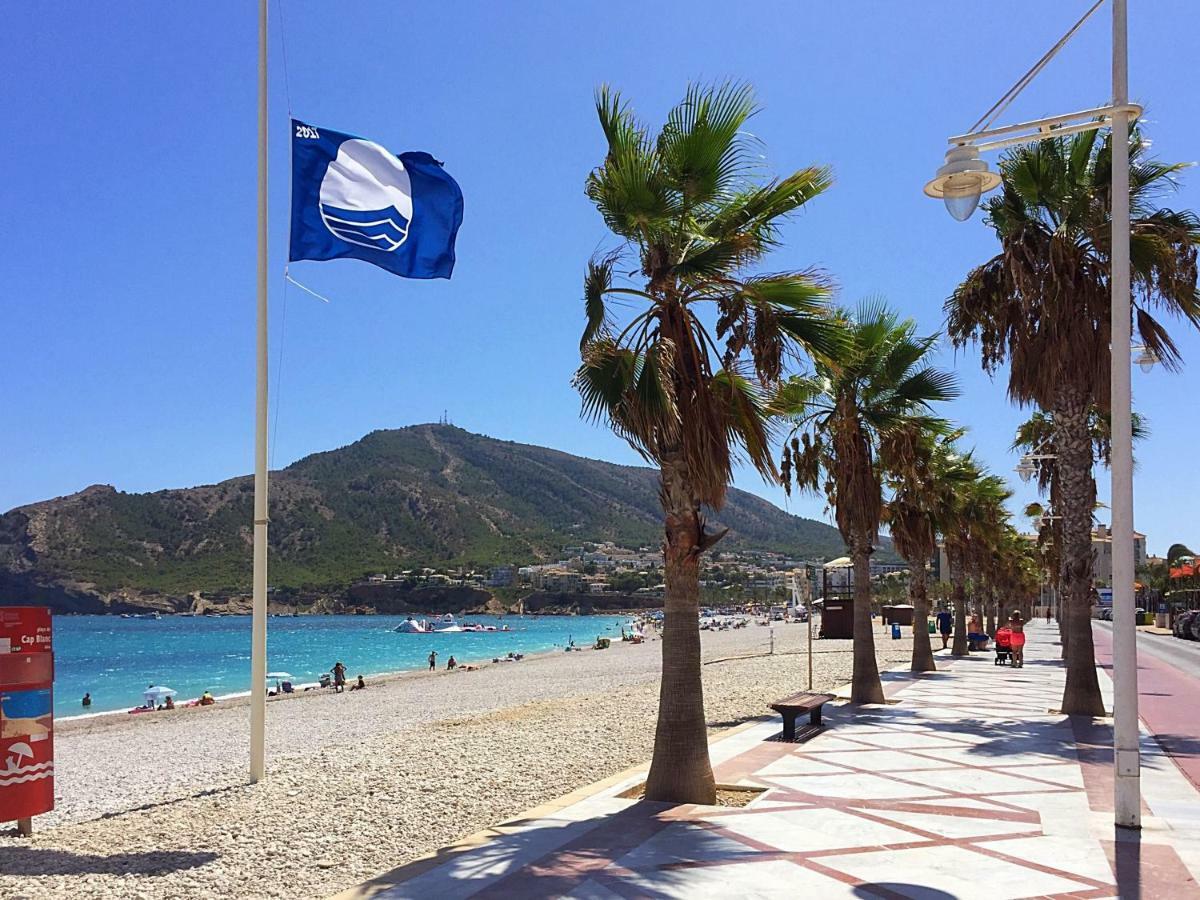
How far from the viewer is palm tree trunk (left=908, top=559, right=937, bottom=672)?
23594mm

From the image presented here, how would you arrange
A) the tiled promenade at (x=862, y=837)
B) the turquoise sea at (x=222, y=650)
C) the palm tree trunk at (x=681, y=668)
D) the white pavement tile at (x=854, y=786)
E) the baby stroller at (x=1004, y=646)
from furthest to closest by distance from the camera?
the turquoise sea at (x=222, y=650)
the baby stroller at (x=1004, y=646)
the white pavement tile at (x=854, y=786)
the palm tree trunk at (x=681, y=668)
the tiled promenade at (x=862, y=837)

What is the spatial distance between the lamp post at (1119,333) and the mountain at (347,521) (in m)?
108

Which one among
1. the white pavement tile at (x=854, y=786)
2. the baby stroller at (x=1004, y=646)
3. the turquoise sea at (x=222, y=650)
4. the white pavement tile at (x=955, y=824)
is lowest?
the turquoise sea at (x=222, y=650)

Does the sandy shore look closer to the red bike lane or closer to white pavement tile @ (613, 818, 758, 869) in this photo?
white pavement tile @ (613, 818, 758, 869)

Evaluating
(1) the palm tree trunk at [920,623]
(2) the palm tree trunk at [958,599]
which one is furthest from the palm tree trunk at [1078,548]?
(2) the palm tree trunk at [958,599]

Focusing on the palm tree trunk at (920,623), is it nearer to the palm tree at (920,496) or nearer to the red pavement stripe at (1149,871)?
the palm tree at (920,496)

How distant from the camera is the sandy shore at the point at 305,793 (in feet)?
21.8

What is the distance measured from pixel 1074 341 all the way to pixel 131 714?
2992cm

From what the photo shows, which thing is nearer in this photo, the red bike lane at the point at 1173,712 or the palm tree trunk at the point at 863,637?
the red bike lane at the point at 1173,712

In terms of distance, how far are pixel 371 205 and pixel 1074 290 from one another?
945cm

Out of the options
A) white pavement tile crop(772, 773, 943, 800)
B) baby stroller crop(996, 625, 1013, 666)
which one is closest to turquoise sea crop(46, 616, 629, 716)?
baby stroller crop(996, 625, 1013, 666)

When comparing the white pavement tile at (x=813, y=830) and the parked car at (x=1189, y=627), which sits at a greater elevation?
the white pavement tile at (x=813, y=830)

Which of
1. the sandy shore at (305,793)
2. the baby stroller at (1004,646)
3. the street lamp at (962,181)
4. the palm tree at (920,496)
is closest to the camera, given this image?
the sandy shore at (305,793)

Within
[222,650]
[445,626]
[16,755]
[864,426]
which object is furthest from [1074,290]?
[445,626]
